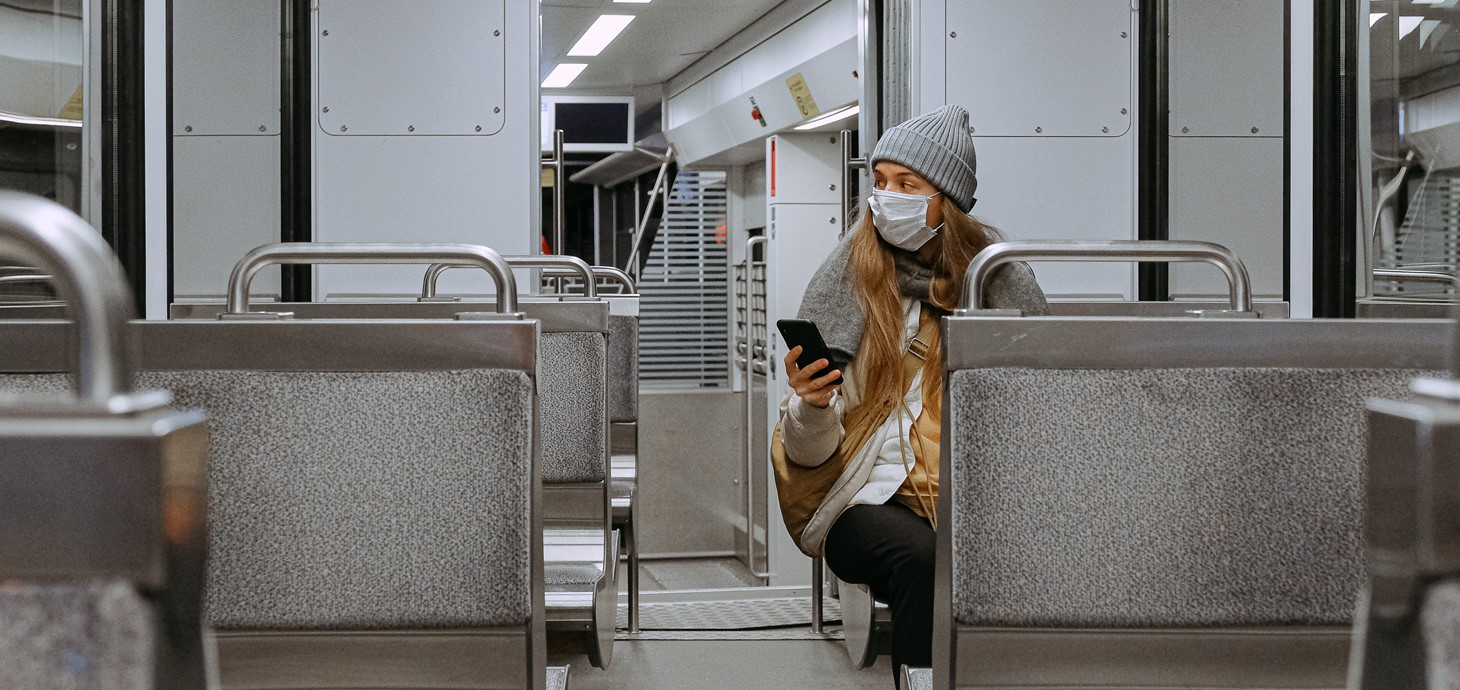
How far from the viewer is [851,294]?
8.15ft

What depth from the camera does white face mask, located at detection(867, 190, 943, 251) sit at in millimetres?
2576

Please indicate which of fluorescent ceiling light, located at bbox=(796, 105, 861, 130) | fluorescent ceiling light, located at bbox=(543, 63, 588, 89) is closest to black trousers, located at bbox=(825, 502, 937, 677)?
fluorescent ceiling light, located at bbox=(796, 105, 861, 130)

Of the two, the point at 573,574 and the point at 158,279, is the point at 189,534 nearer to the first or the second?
the point at 573,574

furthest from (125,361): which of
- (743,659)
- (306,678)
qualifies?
(743,659)

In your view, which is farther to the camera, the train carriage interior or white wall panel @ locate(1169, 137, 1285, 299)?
white wall panel @ locate(1169, 137, 1285, 299)

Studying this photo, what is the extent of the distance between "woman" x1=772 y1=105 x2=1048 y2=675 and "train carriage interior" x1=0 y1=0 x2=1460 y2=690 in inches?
1.5

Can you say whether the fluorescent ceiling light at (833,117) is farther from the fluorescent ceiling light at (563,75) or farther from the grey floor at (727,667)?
the grey floor at (727,667)

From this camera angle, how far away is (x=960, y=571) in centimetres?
134

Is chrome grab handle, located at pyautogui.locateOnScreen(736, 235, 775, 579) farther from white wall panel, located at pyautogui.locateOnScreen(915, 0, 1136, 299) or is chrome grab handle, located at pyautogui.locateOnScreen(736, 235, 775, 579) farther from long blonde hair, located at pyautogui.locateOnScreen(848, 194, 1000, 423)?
long blonde hair, located at pyautogui.locateOnScreen(848, 194, 1000, 423)

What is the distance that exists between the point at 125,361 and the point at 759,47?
292 inches

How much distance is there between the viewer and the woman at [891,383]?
227cm

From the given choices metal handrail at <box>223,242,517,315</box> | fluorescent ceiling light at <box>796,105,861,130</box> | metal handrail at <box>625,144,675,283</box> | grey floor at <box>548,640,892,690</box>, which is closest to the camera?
metal handrail at <box>223,242,517,315</box>

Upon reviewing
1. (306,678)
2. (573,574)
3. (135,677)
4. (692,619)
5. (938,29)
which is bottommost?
(692,619)

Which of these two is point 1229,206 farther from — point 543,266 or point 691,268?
point 691,268
